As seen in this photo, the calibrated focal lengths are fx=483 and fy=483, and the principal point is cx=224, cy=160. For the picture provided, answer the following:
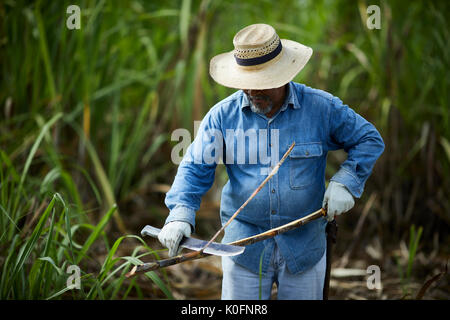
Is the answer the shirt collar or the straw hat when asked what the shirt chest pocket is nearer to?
the shirt collar

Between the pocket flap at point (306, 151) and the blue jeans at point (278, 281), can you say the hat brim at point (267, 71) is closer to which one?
the pocket flap at point (306, 151)

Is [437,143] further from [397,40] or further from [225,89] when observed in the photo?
[225,89]

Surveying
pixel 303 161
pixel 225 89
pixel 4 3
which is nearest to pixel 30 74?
pixel 4 3

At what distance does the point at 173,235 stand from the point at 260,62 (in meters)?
0.65

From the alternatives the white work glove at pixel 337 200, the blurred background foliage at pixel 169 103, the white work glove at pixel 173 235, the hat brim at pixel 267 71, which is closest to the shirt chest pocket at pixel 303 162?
the white work glove at pixel 337 200

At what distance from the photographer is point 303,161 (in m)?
1.72

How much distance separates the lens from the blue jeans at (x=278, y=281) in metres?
1.81

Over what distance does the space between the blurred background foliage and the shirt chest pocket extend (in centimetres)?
109

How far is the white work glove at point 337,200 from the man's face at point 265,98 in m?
0.35

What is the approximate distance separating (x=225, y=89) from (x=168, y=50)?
49 centimetres

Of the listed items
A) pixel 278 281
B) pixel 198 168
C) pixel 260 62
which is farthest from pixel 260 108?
pixel 278 281

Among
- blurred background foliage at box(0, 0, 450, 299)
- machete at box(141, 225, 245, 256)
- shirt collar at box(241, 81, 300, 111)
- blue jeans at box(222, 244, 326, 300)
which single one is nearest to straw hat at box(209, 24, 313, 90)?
shirt collar at box(241, 81, 300, 111)

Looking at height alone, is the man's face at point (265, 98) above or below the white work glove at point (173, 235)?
above

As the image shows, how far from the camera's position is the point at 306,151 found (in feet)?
5.62
